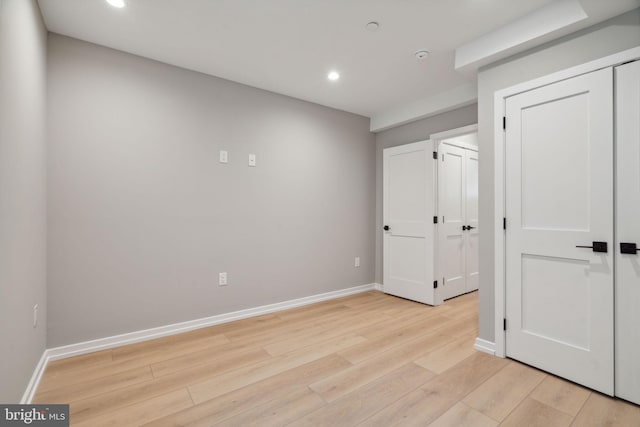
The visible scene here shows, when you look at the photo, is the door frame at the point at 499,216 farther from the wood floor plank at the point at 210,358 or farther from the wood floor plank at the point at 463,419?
the wood floor plank at the point at 210,358

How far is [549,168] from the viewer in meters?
2.12

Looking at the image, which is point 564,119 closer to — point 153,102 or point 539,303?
point 539,303

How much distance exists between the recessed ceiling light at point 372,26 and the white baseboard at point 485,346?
8.68 ft

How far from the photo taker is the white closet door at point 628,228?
69.5 inches

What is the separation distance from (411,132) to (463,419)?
3294 millimetres

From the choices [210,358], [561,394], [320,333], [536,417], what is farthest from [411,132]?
[210,358]

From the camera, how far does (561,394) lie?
1.88m

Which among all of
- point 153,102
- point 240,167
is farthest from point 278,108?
point 153,102

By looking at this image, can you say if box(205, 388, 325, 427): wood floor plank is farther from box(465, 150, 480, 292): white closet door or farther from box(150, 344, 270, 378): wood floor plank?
box(465, 150, 480, 292): white closet door

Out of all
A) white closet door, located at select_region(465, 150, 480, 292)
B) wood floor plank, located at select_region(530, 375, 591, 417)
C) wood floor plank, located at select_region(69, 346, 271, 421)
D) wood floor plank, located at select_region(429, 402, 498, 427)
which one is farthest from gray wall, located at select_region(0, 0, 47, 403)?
white closet door, located at select_region(465, 150, 480, 292)

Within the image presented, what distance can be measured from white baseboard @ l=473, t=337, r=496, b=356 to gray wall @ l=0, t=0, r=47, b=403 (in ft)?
9.84

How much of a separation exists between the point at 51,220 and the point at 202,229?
114cm

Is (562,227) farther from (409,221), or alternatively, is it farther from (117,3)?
(117,3)

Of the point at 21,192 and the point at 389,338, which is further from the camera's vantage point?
the point at 389,338
